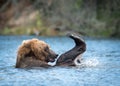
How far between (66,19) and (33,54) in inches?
1200

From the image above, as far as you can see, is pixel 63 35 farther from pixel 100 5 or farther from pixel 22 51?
pixel 22 51

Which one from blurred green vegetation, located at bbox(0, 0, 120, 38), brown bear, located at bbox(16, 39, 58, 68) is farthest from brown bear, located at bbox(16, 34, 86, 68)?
blurred green vegetation, located at bbox(0, 0, 120, 38)

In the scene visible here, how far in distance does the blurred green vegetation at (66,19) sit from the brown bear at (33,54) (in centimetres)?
2740

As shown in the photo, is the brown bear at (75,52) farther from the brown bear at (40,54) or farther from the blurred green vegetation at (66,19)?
the blurred green vegetation at (66,19)

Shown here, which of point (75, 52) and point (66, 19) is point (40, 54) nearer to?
point (75, 52)

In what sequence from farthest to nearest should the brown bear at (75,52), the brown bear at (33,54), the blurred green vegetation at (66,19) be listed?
the blurred green vegetation at (66,19) → the brown bear at (75,52) → the brown bear at (33,54)

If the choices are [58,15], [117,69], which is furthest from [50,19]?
[117,69]

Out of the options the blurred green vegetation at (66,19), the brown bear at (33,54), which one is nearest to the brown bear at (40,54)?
the brown bear at (33,54)

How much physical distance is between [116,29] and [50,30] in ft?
19.5

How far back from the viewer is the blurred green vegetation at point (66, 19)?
4434 centimetres

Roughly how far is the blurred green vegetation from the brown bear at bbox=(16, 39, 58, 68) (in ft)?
89.9

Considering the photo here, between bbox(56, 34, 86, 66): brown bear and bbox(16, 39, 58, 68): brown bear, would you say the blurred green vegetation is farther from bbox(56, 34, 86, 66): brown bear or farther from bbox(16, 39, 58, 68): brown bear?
bbox(16, 39, 58, 68): brown bear

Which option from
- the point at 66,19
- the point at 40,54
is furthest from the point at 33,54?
the point at 66,19

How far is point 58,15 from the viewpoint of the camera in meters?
46.8
